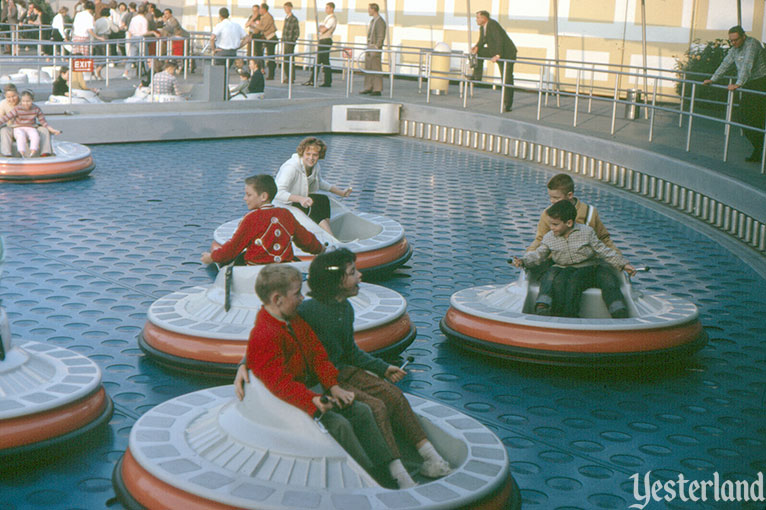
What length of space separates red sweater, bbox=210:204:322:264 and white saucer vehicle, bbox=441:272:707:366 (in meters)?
1.14

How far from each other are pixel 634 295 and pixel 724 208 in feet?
15.4

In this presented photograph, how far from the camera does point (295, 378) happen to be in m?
4.09

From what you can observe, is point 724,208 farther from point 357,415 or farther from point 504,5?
point 504,5

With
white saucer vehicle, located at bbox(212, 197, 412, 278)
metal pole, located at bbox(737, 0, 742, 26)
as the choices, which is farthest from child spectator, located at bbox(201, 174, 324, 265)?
metal pole, located at bbox(737, 0, 742, 26)

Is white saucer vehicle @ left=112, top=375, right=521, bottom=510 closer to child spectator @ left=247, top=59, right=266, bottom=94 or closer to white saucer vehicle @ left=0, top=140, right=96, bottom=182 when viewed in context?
white saucer vehicle @ left=0, top=140, right=96, bottom=182

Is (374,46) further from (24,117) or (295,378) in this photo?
(295,378)

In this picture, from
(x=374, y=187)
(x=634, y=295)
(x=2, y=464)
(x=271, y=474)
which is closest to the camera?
(x=271, y=474)

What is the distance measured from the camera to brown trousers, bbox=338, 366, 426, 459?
4102mm

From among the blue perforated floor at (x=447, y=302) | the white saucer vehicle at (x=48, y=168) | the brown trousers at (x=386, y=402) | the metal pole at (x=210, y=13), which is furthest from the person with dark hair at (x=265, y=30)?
the brown trousers at (x=386, y=402)

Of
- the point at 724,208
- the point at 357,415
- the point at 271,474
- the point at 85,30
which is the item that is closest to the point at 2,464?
the point at 271,474

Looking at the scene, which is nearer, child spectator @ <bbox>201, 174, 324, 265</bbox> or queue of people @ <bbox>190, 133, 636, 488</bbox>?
queue of people @ <bbox>190, 133, 636, 488</bbox>

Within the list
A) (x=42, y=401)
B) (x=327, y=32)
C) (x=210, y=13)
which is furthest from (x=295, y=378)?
(x=210, y=13)

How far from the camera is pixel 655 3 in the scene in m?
18.5

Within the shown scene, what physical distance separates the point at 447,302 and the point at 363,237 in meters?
1.48
